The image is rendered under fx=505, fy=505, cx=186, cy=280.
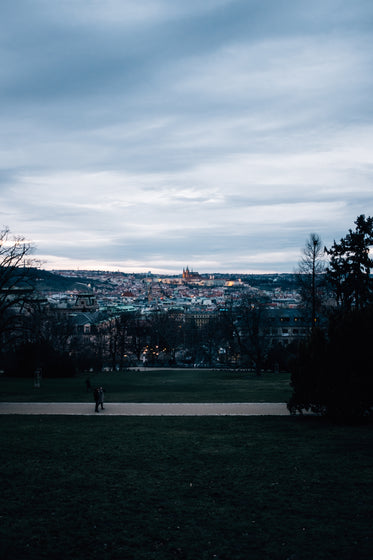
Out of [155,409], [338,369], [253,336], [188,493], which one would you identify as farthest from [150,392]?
[253,336]

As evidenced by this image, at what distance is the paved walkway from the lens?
19.5 meters

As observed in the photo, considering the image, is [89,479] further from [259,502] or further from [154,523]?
[259,502]

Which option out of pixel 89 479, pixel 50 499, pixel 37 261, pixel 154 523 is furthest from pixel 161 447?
pixel 37 261

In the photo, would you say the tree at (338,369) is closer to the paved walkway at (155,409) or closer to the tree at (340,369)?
the tree at (340,369)

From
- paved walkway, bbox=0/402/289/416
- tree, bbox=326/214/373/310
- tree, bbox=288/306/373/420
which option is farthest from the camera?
tree, bbox=326/214/373/310

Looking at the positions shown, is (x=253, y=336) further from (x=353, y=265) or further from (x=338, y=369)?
(x=338, y=369)

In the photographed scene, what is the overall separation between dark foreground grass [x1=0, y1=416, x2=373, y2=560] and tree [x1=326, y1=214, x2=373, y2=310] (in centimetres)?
2058

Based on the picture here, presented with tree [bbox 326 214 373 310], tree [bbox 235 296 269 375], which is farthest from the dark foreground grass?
tree [bbox 235 296 269 375]

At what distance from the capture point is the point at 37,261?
3080 centimetres

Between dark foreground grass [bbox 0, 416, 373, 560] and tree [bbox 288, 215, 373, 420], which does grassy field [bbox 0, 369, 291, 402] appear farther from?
dark foreground grass [bbox 0, 416, 373, 560]

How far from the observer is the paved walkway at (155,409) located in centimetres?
1955

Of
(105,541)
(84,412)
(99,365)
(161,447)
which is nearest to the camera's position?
(105,541)

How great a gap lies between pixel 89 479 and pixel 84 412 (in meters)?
10.5

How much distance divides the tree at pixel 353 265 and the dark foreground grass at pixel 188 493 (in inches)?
810
